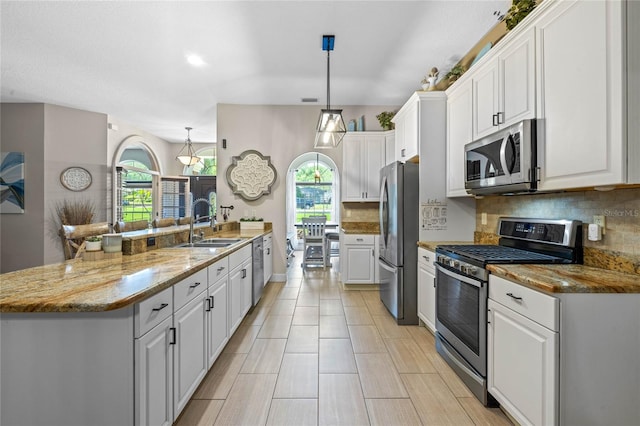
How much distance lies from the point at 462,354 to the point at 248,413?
143 cm

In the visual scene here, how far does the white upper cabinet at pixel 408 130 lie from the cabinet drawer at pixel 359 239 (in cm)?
121

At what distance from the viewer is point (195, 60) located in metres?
3.60

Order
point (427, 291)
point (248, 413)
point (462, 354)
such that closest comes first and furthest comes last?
point (248, 413) → point (462, 354) → point (427, 291)

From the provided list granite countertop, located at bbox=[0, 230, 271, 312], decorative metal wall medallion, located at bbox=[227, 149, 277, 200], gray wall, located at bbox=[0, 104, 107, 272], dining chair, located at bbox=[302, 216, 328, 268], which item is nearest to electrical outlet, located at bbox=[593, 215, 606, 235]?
granite countertop, located at bbox=[0, 230, 271, 312]

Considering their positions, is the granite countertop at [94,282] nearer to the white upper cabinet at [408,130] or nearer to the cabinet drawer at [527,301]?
the cabinet drawer at [527,301]

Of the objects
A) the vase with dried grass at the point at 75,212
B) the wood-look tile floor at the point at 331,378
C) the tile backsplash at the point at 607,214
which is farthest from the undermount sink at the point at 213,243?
the vase with dried grass at the point at 75,212

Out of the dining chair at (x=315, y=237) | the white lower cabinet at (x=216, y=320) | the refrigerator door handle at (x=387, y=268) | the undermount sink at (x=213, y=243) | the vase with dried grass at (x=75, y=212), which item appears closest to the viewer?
the white lower cabinet at (x=216, y=320)

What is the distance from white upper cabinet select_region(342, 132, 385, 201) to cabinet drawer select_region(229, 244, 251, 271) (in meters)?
2.00

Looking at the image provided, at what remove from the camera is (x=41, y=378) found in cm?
121

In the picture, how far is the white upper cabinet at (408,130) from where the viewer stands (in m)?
3.20

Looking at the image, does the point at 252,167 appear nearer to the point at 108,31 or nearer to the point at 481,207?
the point at 108,31

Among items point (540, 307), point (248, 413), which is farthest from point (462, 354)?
point (248, 413)

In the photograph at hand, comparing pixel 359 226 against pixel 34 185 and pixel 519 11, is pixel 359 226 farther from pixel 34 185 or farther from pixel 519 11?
pixel 34 185

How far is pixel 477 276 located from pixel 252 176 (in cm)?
390
